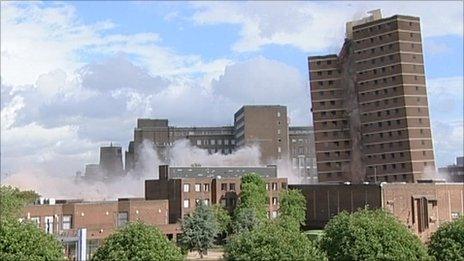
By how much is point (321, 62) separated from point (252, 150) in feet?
145

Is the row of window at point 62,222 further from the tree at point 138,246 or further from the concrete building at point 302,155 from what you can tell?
the concrete building at point 302,155

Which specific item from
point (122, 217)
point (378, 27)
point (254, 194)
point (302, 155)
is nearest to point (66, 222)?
point (122, 217)

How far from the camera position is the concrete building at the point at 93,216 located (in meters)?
79.6

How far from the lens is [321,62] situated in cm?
13400

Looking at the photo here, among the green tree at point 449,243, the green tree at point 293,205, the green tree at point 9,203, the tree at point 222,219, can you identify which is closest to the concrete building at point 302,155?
the green tree at point 293,205

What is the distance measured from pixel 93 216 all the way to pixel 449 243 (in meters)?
52.6

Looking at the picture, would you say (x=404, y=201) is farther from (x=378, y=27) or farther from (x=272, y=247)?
(x=272, y=247)

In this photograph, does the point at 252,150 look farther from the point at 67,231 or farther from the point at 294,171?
the point at 67,231

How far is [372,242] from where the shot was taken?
40562 mm

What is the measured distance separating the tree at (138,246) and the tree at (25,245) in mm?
2519

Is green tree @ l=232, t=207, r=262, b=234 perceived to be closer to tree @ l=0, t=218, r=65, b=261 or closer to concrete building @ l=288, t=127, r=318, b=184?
tree @ l=0, t=218, r=65, b=261

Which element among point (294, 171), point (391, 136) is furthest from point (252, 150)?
point (391, 136)

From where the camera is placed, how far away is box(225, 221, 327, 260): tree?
35031 millimetres

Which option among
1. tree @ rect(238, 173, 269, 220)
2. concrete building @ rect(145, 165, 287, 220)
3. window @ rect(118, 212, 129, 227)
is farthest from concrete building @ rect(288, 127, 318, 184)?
window @ rect(118, 212, 129, 227)
